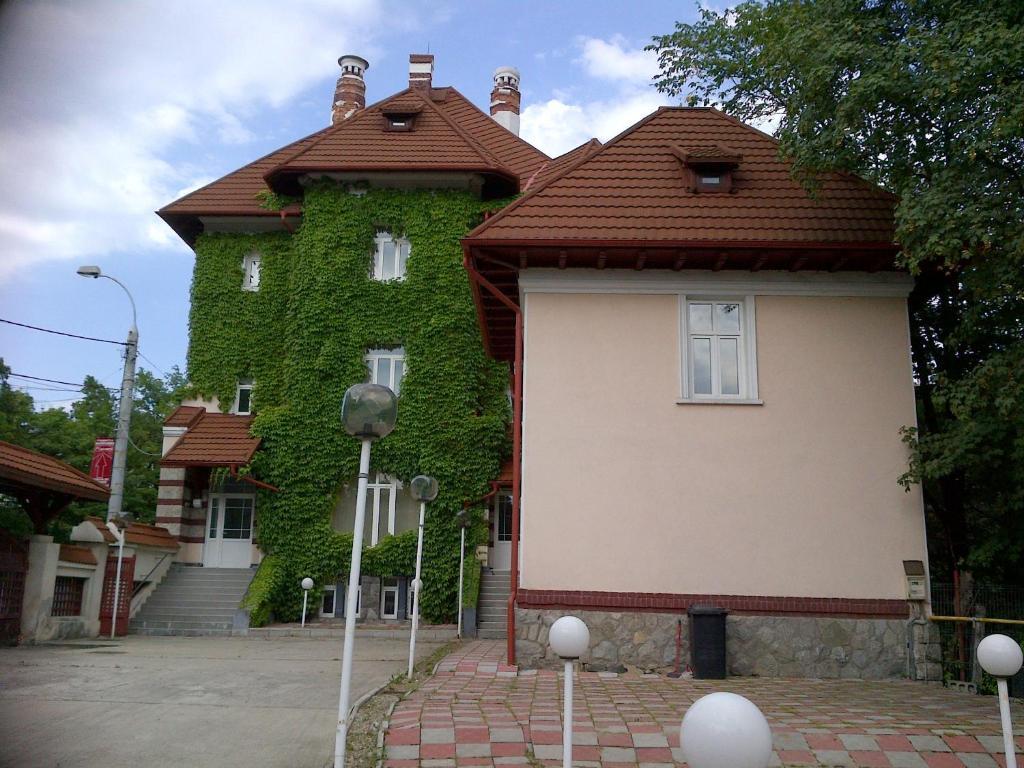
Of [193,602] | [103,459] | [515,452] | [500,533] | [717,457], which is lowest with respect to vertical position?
[193,602]

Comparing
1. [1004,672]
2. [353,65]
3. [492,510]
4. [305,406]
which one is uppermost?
[353,65]

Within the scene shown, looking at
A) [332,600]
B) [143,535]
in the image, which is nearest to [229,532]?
[143,535]

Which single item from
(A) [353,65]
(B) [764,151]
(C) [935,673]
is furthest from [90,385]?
(C) [935,673]

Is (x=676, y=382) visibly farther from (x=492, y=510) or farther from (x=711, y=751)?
(x=492, y=510)

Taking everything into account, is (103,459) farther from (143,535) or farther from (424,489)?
(424,489)

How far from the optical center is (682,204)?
10820 millimetres

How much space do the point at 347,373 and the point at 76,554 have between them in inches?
288

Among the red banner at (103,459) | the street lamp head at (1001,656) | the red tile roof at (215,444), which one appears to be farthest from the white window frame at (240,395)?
the street lamp head at (1001,656)

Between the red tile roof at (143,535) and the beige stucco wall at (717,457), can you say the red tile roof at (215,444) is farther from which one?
the beige stucco wall at (717,457)

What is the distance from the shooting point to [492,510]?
20047mm

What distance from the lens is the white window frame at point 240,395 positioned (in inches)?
842

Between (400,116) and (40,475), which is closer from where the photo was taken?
(40,475)

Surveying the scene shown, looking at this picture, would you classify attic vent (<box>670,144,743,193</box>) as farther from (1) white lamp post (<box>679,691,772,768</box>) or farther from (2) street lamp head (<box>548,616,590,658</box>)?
(1) white lamp post (<box>679,691,772,768</box>)

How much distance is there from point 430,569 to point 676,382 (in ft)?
33.8
